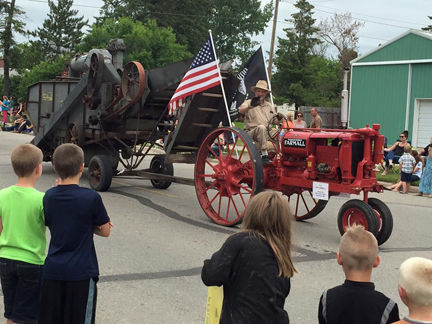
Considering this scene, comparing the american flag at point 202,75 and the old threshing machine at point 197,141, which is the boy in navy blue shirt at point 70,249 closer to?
the old threshing machine at point 197,141

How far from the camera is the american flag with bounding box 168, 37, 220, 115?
372 inches

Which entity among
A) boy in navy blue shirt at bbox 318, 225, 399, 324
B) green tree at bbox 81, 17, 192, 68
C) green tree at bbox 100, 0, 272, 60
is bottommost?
boy in navy blue shirt at bbox 318, 225, 399, 324

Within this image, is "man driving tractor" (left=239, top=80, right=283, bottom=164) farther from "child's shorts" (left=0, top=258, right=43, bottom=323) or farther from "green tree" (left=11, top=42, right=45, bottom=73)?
"green tree" (left=11, top=42, right=45, bottom=73)

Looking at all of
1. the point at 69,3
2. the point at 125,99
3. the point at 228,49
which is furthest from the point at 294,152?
Result: the point at 69,3

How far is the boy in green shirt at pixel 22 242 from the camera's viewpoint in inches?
149

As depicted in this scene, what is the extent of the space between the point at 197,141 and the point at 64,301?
292 inches

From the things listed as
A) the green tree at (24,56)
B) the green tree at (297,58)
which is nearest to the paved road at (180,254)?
the green tree at (297,58)

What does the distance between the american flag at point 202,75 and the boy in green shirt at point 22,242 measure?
19.1 ft

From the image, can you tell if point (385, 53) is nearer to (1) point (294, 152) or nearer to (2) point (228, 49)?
(1) point (294, 152)

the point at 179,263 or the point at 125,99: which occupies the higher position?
the point at 125,99

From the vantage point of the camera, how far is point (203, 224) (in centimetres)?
910

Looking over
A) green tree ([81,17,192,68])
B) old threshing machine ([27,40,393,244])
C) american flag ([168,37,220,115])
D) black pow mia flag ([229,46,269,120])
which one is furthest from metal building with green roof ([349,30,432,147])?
green tree ([81,17,192,68])

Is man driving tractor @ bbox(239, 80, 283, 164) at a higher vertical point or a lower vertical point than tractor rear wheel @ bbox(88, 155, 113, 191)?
higher

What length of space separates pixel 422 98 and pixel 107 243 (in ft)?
75.3
